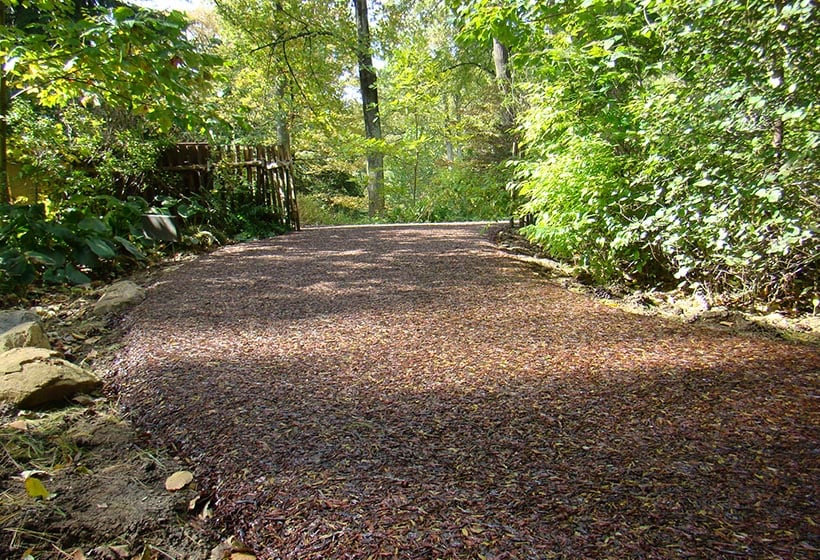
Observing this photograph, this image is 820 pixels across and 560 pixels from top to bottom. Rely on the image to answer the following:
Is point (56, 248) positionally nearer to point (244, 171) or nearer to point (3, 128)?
point (3, 128)

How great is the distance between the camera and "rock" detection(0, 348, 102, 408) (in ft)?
7.63

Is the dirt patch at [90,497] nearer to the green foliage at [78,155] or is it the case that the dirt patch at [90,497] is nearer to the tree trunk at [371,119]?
the green foliage at [78,155]

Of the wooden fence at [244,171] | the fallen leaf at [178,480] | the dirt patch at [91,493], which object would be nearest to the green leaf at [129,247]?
the wooden fence at [244,171]

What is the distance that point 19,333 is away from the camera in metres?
2.85

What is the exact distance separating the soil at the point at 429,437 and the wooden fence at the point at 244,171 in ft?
13.4

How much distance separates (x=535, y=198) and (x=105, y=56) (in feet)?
11.1

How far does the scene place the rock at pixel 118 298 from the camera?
385cm

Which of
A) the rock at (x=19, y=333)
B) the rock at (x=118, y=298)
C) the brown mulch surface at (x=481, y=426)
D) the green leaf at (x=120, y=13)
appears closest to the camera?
the brown mulch surface at (x=481, y=426)

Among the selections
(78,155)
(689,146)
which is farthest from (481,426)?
(78,155)

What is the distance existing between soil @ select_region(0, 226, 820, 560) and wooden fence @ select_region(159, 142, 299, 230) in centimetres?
408

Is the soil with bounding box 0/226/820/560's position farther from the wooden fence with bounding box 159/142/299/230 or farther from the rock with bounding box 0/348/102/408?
the wooden fence with bounding box 159/142/299/230

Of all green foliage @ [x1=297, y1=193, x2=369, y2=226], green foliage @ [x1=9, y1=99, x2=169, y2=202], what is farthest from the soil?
green foliage @ [x1=297, y1=193, x2=369, y2=226]

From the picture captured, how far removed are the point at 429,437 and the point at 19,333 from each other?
2.45 meters

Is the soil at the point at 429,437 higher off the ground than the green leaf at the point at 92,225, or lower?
lower
